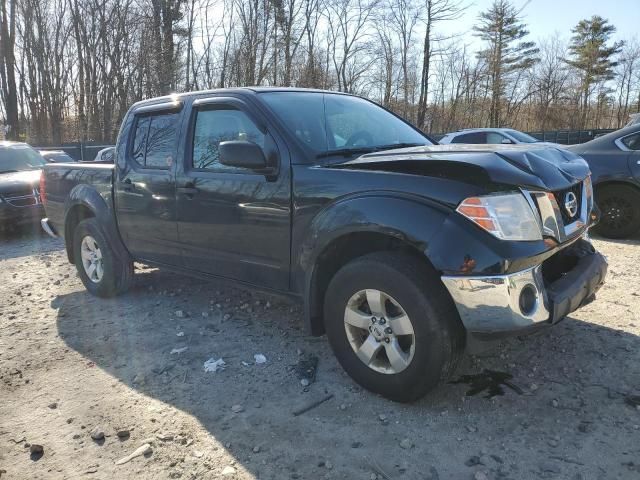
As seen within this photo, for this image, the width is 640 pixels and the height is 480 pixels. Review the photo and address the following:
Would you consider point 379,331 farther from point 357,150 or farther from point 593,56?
point 593,56

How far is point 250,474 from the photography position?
245 cm

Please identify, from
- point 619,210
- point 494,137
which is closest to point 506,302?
point 619,210

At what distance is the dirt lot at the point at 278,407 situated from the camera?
250cm

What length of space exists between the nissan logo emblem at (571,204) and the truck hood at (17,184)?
344 inches

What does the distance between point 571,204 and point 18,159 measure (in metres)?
10.2

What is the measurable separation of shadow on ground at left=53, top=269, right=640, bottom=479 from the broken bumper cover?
1.85 feet

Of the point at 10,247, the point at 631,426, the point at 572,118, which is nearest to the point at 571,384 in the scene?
the point at 631,426

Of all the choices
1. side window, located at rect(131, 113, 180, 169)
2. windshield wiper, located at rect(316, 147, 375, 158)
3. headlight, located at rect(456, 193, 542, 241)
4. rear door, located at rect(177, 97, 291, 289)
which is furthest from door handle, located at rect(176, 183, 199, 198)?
headlight, located at rect(456, 193, 542, 241)

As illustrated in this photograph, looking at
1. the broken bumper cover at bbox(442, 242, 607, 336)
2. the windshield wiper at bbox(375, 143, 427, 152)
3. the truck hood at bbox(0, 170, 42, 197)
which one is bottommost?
the broken bumper cover at bbox(442, 242, 607, 336)

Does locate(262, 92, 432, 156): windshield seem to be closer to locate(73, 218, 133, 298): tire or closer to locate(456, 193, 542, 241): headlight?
locate(456, 193, 542, 241): headlight

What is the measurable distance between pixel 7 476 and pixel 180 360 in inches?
52.0

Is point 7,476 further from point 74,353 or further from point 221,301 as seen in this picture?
point 221,301

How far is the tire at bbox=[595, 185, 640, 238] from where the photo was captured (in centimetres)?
670

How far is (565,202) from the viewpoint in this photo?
9.70 feet
